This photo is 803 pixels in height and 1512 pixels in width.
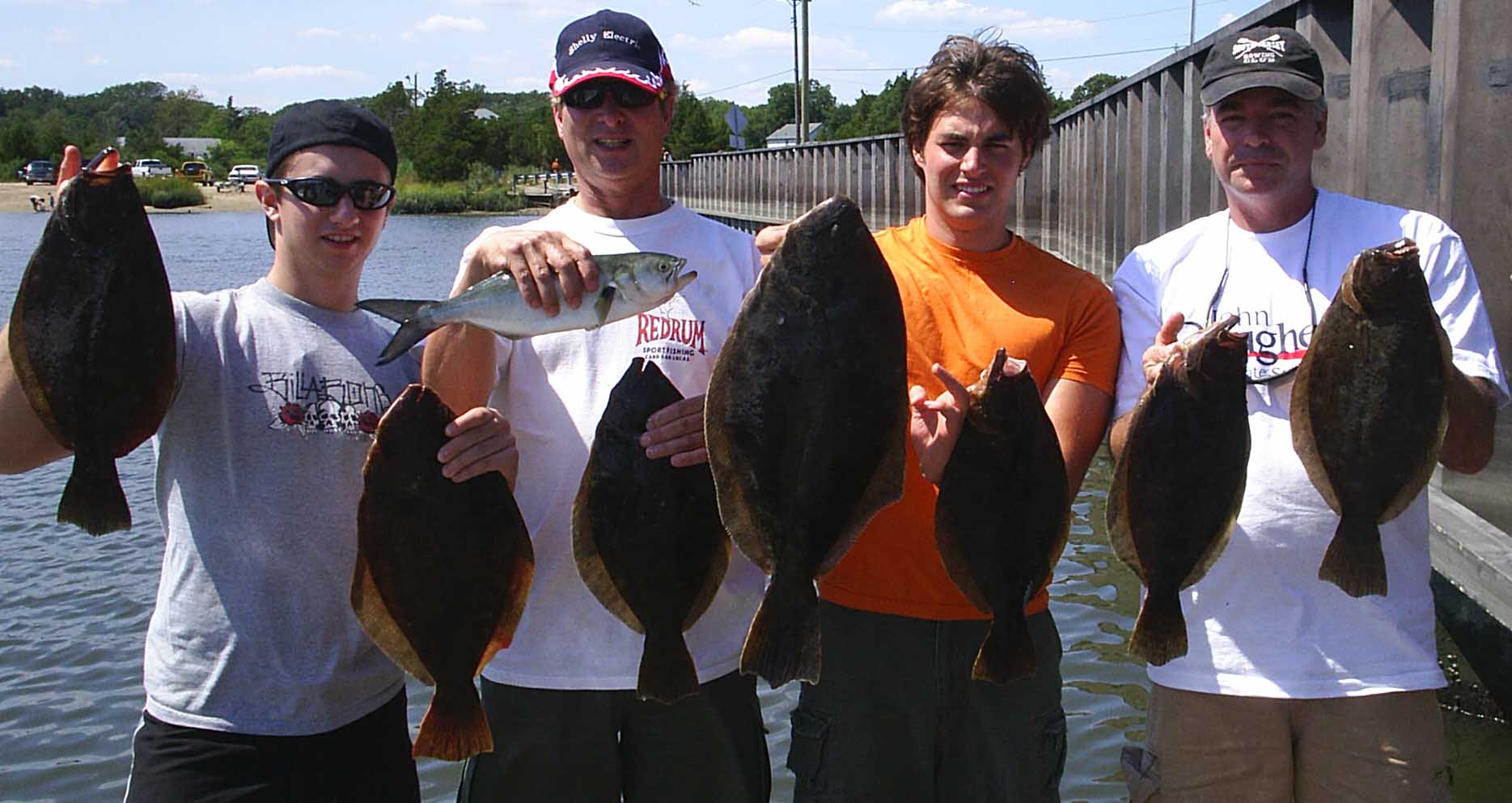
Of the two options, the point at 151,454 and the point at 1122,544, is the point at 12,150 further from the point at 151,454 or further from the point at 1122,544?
the point at 1122,544

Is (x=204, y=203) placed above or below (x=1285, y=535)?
above

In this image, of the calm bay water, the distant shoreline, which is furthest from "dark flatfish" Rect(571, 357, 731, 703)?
the distant shoreline

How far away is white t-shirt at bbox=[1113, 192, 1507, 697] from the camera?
3.49 metres

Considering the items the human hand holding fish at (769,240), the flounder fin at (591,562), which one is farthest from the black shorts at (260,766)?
the human hand holding fish at (769,240)

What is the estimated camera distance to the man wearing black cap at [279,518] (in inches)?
132

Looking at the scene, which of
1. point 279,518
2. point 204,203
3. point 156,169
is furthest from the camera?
point 156,169

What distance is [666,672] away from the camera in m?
3.24

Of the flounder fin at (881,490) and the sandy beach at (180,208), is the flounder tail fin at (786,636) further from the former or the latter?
the sandy beach at (180,208)

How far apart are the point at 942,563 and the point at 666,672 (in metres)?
0.94

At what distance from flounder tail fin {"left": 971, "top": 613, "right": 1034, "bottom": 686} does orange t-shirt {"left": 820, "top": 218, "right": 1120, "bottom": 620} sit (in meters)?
0.34

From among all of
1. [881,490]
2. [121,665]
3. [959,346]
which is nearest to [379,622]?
[881,490]

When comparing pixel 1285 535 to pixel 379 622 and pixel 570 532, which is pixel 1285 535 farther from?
pixel 379 622

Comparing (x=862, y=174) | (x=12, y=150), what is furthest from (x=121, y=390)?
(x=12, y=150)

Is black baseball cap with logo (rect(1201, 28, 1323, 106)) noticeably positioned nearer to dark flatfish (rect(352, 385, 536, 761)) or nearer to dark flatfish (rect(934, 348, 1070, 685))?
dark flatfish (rect(934, 348, 1070, 685))
